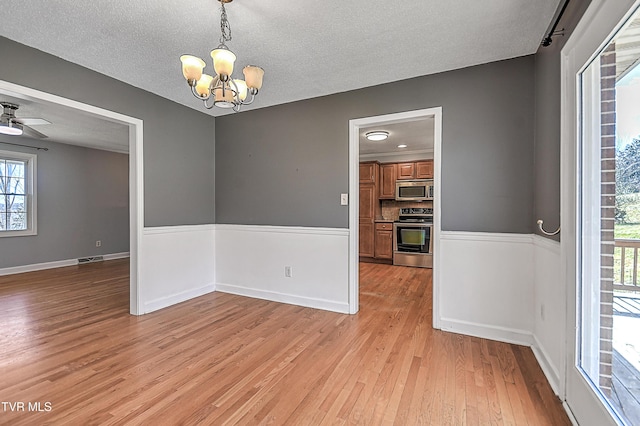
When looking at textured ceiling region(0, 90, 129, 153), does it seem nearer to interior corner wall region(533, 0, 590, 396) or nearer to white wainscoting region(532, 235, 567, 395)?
interior corner wall region(533, 0, 590, 396)

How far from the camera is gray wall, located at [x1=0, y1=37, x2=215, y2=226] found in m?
2.38

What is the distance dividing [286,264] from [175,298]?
1.37 meters

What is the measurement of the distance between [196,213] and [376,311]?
2.53m

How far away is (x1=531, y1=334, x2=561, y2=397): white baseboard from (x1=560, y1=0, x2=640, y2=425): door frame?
0.14 metres

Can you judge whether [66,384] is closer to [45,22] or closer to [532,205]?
[45,22]

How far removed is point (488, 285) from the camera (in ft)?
8.50

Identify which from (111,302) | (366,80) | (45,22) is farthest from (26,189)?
(366,80)

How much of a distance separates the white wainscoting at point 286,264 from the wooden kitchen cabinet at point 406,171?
3431 mm

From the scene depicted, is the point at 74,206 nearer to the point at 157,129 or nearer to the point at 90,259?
the point at 90,259

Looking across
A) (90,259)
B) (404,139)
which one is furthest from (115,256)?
(404,139)

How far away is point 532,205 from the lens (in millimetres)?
2439

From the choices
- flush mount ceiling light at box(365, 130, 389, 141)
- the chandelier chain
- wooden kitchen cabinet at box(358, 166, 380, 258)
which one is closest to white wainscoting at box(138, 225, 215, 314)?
the chandelier chain

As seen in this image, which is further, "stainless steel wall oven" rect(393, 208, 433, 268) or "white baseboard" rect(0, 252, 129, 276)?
"stainless steel wall oven" rect(393, 208, 433, 268)

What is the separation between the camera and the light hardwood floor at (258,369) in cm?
162
